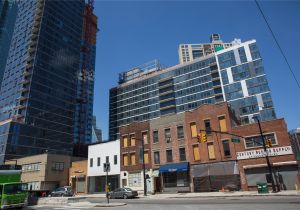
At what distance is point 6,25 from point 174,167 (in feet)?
585

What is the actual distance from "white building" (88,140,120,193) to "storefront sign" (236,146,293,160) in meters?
22.7

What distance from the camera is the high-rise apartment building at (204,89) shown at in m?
87.1

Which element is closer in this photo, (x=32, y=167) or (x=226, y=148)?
(x=226, y=148)

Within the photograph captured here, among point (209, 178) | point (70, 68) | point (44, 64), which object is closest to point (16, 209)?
point (209, 178)

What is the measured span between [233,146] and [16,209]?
27.7 meters

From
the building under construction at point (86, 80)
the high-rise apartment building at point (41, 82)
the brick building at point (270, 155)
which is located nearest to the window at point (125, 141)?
the brick building at point (270, 155)

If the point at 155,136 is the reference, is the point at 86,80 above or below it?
above

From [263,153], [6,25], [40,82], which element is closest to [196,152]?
[263,153]

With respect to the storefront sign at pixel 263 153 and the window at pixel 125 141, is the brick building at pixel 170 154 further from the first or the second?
the storefront sign at pixel 263 153

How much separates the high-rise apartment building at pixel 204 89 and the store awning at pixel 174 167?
5218cm

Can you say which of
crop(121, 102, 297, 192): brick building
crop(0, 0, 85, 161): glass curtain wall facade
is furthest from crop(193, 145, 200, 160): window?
crop(0, 0, 85, 161): glass curtain wall facade

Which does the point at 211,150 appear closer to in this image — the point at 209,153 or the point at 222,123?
the point at 209,153

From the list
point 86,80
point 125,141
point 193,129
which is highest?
point 86,80

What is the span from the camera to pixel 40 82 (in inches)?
4523
